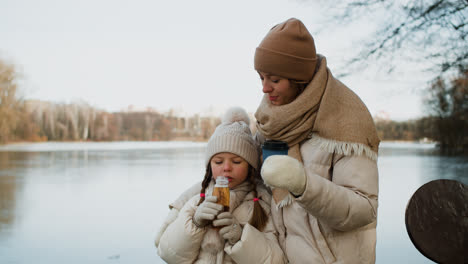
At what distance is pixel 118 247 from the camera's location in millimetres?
4074

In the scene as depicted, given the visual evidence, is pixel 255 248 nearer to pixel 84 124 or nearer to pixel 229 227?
pixel 229 227

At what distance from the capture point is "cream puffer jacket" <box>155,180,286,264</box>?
1629 millimetres

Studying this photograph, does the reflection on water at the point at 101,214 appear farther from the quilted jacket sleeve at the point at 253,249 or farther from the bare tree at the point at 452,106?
the quilted jacket sleeve at the point at 253,249

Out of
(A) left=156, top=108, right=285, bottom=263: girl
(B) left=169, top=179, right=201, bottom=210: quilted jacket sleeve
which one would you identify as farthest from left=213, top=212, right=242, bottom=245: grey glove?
(B) left=169, top=179, right=201, bottom=210: quilted jacket sleeve

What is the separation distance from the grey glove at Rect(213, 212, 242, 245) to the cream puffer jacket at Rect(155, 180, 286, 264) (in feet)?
0.08

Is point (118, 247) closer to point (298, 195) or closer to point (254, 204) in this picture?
point (254, 204)

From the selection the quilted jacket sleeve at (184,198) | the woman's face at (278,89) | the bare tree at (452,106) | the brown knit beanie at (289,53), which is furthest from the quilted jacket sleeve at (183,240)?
the bare tree at (452,106)

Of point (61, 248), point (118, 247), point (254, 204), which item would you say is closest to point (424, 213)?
point (254, 204)

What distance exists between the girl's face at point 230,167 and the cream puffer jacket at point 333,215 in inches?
8.1

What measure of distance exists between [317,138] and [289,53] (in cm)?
35

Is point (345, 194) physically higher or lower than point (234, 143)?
lower

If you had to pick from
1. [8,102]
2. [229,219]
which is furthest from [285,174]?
[8,102]

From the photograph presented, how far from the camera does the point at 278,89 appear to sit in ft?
5.67

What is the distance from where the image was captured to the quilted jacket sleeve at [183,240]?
1689mm
